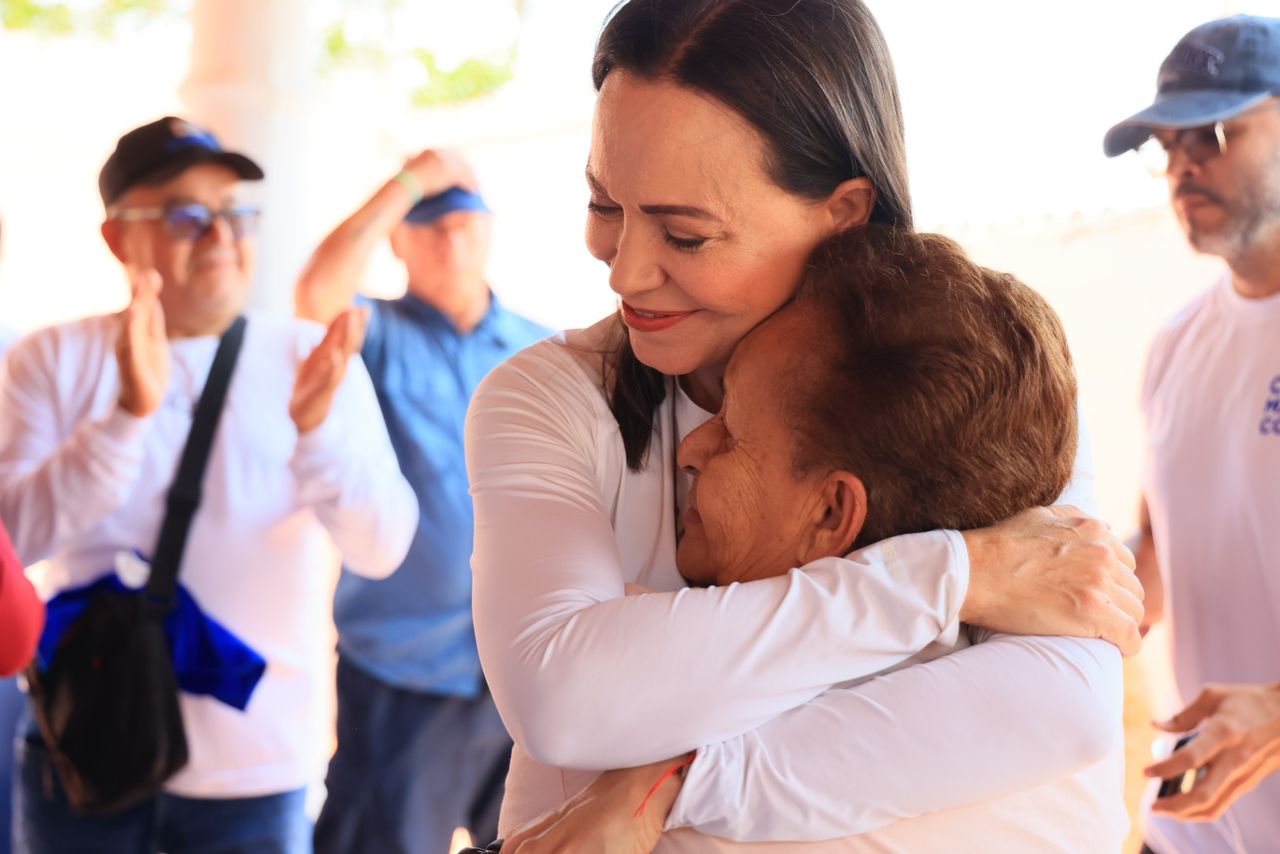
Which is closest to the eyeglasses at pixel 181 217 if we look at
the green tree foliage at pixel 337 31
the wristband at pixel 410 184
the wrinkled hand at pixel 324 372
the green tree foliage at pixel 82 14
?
the wrinkled hand at pixel 324 372

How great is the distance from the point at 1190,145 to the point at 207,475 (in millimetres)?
2445

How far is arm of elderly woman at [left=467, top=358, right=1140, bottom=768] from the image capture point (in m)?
1.09

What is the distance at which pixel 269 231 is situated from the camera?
11.1 ft

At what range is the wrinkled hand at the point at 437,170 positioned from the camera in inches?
140

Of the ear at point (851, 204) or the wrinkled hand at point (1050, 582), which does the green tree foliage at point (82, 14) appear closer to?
the ear at point (851, 204)

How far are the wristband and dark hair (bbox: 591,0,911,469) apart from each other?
220cm

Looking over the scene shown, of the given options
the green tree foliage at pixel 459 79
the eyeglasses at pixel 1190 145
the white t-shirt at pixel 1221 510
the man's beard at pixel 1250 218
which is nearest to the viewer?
the white t-shirt at pixel 1221 510

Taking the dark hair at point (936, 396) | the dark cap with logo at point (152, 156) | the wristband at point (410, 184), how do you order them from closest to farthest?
1. the dark hair at point (936, 396)
2. the dark cap with logo at point (152, 156)
3. the wristband at point (410, 184)

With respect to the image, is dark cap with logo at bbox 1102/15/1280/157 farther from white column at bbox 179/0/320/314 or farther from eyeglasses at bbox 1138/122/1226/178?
white column at bbox 179/0/320/314

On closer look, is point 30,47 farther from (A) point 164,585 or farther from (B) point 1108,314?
(B) point 1108,314

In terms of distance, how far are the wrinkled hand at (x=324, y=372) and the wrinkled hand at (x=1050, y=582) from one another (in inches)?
88.3

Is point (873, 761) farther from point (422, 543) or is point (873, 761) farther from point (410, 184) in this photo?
point (410, 184)

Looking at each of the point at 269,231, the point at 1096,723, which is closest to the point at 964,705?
the point at 1096,723

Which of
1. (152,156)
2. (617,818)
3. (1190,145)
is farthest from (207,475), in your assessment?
(1190,145)
